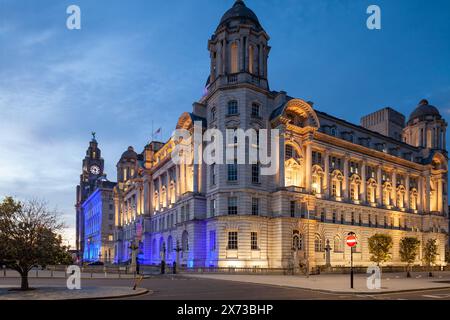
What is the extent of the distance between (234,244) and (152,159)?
47201mm

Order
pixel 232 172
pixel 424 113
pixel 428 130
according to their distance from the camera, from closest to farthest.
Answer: pixel 232 172
pixel 428 130
pixel 424 113

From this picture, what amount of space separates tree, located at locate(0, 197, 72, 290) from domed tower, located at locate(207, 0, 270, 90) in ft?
140

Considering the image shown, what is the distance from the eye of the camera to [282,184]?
6744 cm

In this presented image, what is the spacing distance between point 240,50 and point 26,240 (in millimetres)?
47251

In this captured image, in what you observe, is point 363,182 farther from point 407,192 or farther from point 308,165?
point 308,165

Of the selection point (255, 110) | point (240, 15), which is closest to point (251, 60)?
point (240, 15)

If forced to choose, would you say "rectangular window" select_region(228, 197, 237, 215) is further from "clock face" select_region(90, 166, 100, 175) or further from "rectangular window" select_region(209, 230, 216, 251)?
"clock face" select_region(90, 166, 100, 175)

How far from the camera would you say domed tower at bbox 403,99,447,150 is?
10550 cm

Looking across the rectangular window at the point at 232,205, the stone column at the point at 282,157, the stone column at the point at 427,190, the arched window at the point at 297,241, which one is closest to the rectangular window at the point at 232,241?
the rectangular window at the point at 232,205

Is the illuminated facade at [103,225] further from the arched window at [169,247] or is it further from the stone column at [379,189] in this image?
the stone column at [379,189]

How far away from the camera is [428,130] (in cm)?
10550

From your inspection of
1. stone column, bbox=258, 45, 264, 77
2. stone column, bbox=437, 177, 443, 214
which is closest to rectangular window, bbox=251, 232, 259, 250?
stone column, bbox=258, 45, 264, 77
